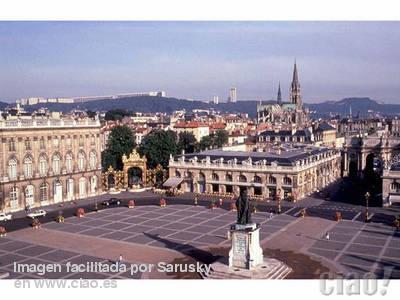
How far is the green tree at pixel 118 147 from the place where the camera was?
90.9 meters

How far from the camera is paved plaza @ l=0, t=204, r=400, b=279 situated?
130 feet

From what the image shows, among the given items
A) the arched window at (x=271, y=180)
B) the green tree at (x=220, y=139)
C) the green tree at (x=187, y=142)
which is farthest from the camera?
the green tree at (x=220, y=139)

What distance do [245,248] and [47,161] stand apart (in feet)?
133

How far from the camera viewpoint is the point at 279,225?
172 feet

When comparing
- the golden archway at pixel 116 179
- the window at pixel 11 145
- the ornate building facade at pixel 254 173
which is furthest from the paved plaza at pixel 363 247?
the window at pixel 11 145

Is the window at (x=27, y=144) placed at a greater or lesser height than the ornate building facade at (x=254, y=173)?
greater

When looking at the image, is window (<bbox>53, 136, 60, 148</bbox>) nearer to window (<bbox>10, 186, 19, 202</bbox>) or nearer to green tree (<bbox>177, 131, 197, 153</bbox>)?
window (<bbox>10, 186, 19, 202</bbox>)

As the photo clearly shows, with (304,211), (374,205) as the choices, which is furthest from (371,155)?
(304,211)

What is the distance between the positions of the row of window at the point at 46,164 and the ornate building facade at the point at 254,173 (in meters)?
13.0

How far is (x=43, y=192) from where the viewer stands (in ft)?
218

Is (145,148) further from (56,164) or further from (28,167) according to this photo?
(28,167)

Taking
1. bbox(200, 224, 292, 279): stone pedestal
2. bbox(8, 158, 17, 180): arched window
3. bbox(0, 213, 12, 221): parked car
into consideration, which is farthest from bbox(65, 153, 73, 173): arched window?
bbox(200, 224, 292, 279): stone pedestal

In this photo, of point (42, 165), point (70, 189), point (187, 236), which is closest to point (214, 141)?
point (70, 189)

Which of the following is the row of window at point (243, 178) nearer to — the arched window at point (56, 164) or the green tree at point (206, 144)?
the arched window at point (56, 164)
